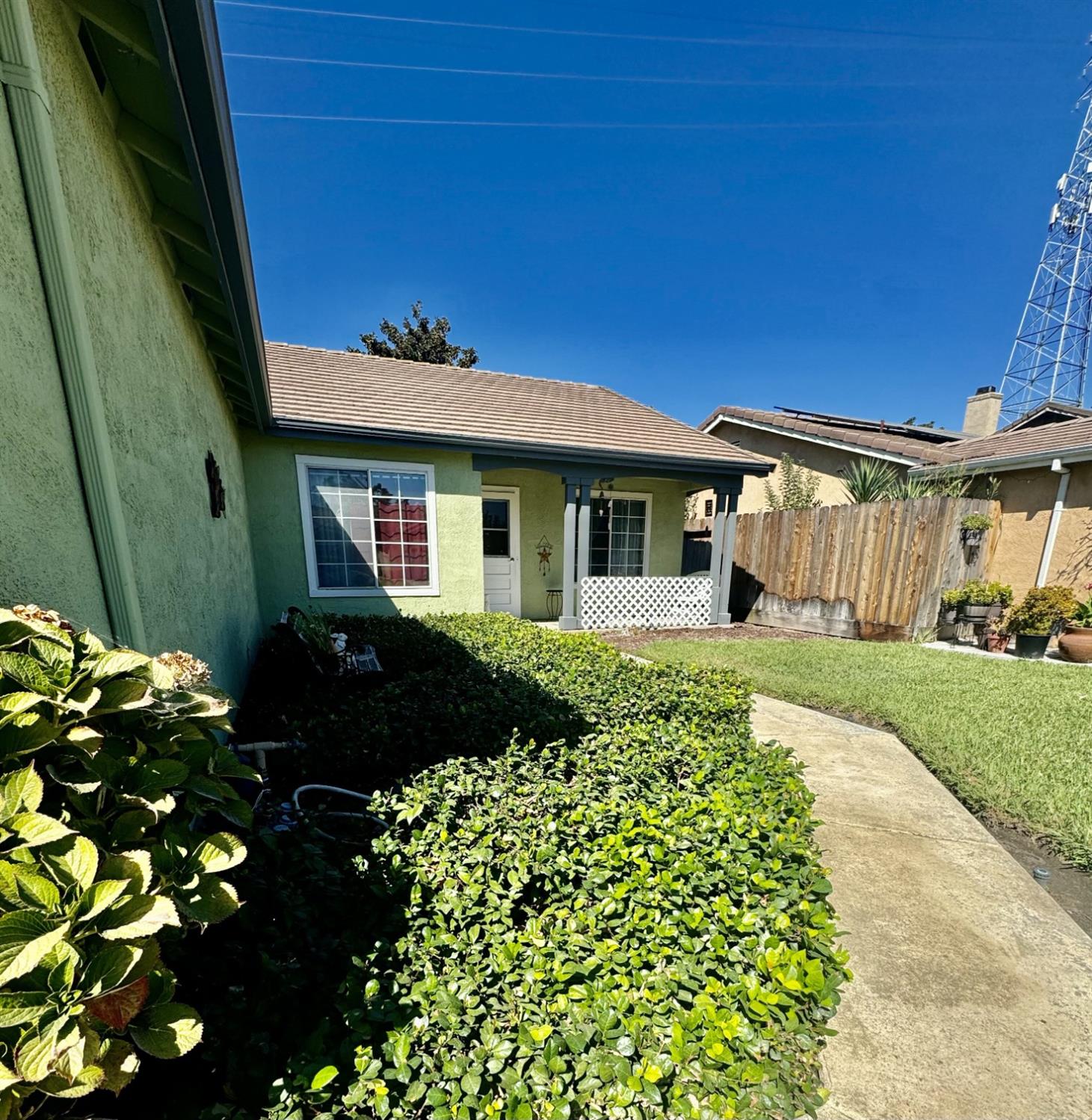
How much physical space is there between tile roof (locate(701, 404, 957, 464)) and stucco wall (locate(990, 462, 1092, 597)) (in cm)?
142

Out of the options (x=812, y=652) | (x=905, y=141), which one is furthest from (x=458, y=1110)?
(x=905, y=141)

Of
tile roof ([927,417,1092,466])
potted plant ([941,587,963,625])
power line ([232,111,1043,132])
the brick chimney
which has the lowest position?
potted plant ([941,587,963,625])

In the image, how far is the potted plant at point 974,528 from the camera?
7.54 m

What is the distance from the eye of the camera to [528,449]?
300 inches

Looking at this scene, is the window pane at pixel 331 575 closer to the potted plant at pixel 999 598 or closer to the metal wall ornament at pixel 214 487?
the metal wall ornament at pixel 214 487

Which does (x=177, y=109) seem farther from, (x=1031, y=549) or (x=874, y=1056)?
(x=1031, y=549)

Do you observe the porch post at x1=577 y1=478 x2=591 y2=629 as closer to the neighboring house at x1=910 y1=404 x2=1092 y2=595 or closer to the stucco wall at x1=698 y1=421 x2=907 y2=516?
the stucco wall at x1=698 y1=421 x2=907 y2=516

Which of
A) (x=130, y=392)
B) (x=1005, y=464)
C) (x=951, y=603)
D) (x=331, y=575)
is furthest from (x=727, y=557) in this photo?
(x=130, y=392)

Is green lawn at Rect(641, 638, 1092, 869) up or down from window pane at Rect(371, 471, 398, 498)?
down

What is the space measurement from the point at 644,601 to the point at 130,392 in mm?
7899

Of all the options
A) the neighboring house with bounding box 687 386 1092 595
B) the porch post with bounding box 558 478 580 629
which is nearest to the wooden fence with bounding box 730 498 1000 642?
the neighboring house with bounding box 687 386 1092 595

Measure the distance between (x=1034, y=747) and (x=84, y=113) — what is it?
673 centimetres

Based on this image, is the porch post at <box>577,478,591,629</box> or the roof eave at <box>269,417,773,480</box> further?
the porch post at <box>577,478,591,629</box>

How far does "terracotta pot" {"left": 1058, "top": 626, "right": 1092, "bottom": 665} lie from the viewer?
22.0ft
